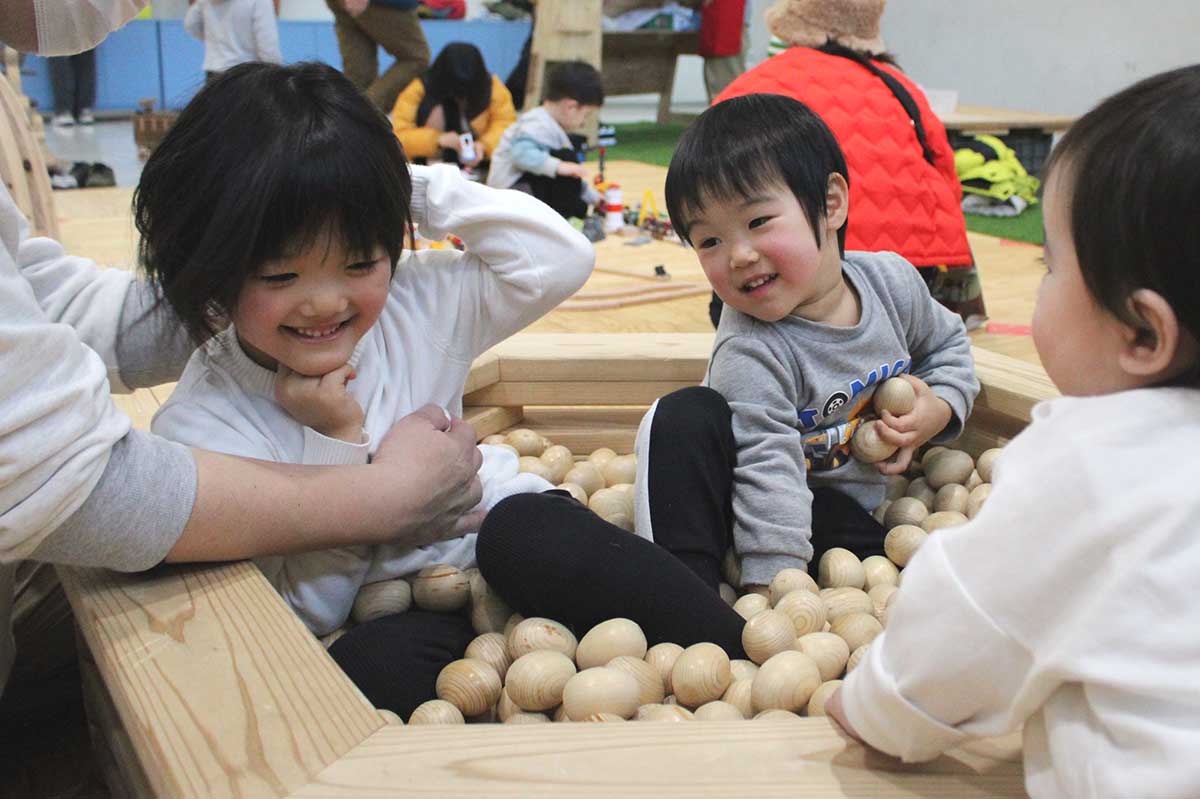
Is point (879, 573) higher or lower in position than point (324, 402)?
lower

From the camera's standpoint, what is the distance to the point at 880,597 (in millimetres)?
1097

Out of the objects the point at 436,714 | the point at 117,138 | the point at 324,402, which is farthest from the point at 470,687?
the point at 117,138

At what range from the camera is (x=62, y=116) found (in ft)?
23.8

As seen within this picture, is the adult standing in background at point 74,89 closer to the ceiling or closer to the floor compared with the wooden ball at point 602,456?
closer to the floor

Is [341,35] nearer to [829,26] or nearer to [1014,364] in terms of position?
[829,26]

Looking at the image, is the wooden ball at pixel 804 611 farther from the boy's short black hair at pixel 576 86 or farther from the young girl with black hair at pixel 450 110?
the young girl with black hair at pixel 450 110

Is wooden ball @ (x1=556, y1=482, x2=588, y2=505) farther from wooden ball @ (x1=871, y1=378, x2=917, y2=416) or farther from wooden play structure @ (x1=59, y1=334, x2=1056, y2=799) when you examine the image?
wooden play structure @ (x1=59, y1=334, x2=1056, y2=799)

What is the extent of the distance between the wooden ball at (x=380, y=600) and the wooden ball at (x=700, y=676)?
266 millimetres

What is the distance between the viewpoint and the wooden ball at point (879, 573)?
3.76 ft

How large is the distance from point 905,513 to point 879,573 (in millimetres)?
138

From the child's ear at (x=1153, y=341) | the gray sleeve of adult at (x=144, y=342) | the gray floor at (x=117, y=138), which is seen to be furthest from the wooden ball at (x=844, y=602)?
the gray floor at (x=117, y=138)

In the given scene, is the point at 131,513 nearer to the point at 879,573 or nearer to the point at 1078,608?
the point at 1078,608

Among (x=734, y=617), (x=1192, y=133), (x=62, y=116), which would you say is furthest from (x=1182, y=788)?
(x=62, y=116)

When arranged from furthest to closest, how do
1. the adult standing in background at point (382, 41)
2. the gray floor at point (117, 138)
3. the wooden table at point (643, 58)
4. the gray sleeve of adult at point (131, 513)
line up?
the wooden table at point (643, 58), the gray floor at point (117, 138), the adult standing in background at point (382, 41), the gray sleeve of adult at point (131, 513)
